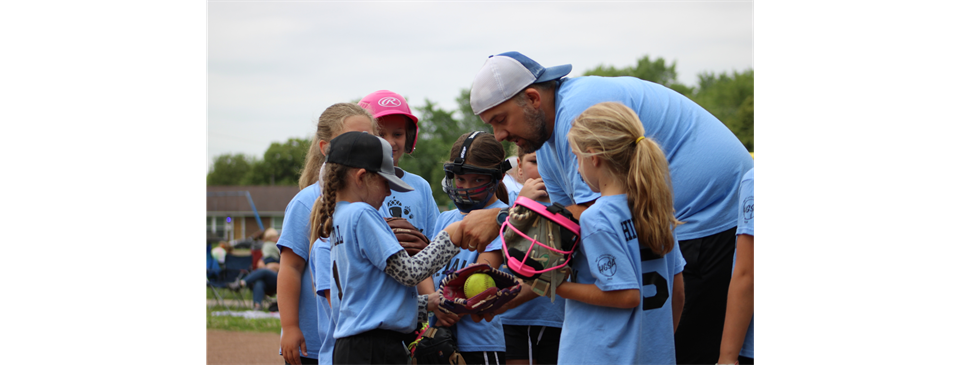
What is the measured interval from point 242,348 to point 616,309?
27.1ft

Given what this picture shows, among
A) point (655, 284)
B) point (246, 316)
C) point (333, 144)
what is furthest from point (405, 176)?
point (246, 316)

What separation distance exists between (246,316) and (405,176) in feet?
31.8

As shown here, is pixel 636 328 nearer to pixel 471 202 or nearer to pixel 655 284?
pixel 655 284

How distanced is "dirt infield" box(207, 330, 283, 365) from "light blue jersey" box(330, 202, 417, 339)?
5986mm

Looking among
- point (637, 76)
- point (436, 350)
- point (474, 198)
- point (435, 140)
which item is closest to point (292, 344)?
point (436, 350)

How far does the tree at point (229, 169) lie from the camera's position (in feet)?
336

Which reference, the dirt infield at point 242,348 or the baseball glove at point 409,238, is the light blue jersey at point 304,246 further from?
the dirt infield at point 242,348

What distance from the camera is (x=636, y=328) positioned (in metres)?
2.42

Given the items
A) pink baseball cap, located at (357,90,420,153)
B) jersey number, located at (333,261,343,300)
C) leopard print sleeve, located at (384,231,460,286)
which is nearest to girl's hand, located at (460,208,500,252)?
leopard print sleeve, located at (384,231,460,286)

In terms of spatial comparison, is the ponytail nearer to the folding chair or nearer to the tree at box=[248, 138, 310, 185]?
the folding chair

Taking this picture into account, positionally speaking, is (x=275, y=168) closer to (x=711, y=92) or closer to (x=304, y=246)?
(x=711, y=92)

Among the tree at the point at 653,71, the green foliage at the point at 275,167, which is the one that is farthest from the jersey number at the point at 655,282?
the green foliage at the point at 275,167

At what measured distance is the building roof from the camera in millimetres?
60750

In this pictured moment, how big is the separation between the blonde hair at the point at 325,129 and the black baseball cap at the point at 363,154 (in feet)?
2.74
